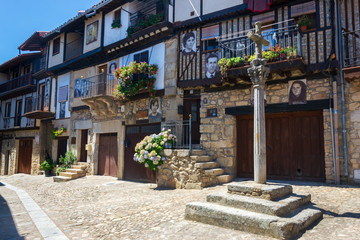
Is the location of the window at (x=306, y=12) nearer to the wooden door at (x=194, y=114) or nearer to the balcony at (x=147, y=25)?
the wooden door at (x=194, y=114)

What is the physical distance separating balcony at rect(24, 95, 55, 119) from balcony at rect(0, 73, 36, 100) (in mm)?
989

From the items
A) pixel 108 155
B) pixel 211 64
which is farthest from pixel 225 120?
pixel 108 155

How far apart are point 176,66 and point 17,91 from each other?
1490 cm

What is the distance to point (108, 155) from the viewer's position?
40.7ft

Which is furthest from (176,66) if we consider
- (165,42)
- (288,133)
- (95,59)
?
(95,59)

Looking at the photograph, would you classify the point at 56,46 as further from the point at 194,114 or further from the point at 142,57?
the point at 194,114

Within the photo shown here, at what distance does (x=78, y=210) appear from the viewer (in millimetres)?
6176

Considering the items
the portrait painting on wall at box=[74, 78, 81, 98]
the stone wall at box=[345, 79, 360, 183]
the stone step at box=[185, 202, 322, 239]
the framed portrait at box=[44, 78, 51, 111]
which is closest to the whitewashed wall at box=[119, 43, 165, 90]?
the portrait painting on wall at box=[74, 78, 81, 98]

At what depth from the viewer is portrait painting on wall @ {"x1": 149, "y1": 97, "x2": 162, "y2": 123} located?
10366 mm

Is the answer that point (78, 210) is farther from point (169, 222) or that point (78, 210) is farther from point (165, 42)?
point (165, 42)

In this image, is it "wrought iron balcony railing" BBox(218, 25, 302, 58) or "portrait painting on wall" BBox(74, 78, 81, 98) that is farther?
"portrait painting on wall" BBox(74, 78, 81, 98)

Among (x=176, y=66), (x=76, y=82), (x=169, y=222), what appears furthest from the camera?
(x=76, y=82)

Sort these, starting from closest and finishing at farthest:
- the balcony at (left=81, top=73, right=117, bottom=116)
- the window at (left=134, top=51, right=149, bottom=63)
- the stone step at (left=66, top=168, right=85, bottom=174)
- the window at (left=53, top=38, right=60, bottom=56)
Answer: the window at (left=134, top=51, right=149, bottom=63), the balcony at (left=81, top=73, right=117, bottom=116), the stone step at (left=66, top=168, right=85, bottom=174), the window at (left=53, top=38, right=60, bottom=56)

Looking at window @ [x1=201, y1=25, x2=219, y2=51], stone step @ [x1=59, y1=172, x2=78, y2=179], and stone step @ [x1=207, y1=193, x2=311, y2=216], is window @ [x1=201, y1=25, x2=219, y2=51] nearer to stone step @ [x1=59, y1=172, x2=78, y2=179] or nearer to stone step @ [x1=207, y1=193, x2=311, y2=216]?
stone step @ [x1=207, y1=193, x2=311, y2=216]
